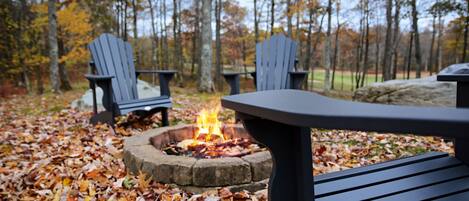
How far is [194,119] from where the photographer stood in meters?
4.17

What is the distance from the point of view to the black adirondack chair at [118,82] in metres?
3.26

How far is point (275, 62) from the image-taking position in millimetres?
3928

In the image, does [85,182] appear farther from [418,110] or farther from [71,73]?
[71,73]

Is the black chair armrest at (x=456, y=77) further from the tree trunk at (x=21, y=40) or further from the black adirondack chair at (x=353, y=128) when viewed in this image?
the tree trunk at (x=21, y=40)

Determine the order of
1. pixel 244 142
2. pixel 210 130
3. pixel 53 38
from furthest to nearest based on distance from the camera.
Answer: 1. pixel 53 38
2. pixel 210 130
3. pixel 244 142

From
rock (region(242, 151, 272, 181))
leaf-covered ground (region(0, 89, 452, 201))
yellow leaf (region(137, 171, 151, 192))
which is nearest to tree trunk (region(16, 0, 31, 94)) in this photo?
leaf-covered ground (region(0, 89, 452, 201))

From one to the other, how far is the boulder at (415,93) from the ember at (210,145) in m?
3.36

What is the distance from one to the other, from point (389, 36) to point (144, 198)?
12.5 meters

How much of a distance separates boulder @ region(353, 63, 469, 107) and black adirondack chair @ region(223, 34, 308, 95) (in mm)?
2134

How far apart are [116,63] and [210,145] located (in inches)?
80.8

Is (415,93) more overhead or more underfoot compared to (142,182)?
more overhead

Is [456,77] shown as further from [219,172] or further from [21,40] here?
[21,40]

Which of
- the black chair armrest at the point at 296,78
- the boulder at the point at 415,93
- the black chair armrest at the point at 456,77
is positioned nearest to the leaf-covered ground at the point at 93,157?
the black chair armrest at the point at 296,78

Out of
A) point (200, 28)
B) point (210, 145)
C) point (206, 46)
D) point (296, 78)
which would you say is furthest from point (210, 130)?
point (200, 28)
